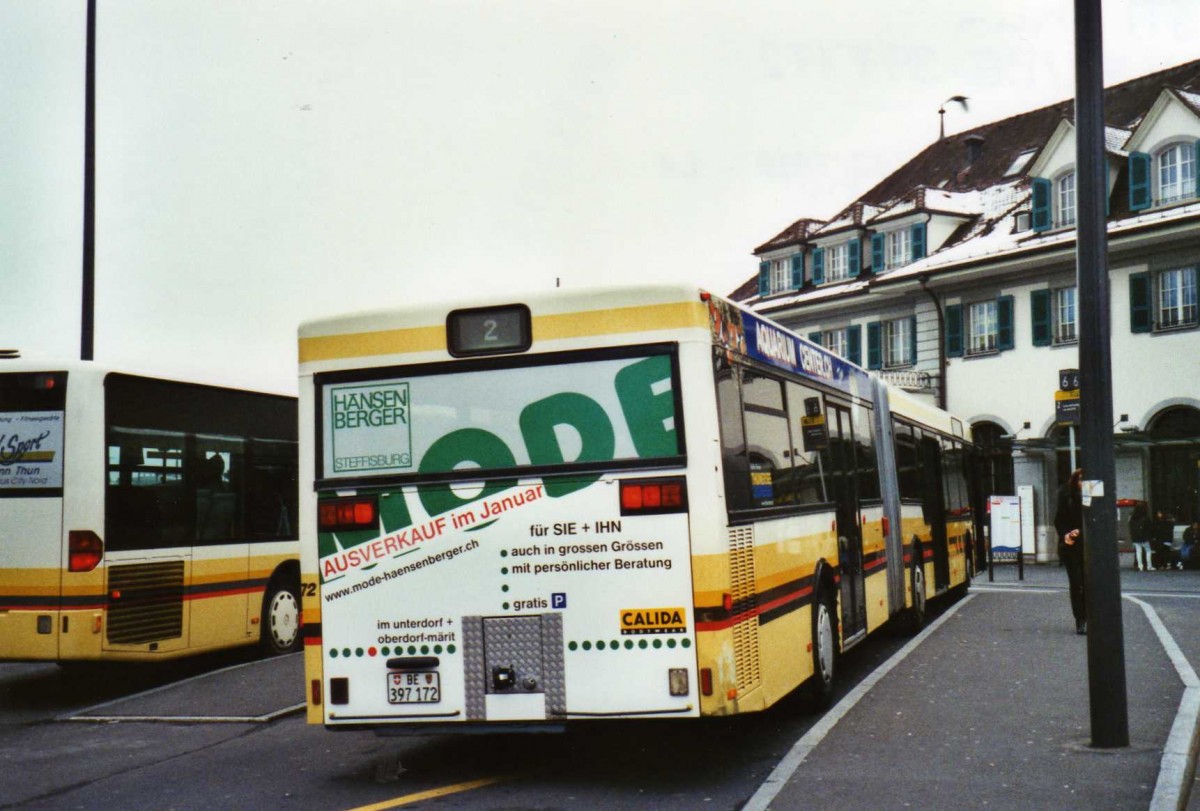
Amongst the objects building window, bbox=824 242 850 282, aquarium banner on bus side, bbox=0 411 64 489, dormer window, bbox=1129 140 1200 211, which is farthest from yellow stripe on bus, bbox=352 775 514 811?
building window, bbox=824 242 850 282

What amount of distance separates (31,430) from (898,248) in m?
34.3

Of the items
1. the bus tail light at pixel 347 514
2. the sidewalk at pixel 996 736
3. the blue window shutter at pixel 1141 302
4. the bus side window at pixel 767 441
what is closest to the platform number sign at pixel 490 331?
the bus tail light at pixel 347 514

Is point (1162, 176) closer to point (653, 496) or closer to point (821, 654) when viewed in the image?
point (821, 654)

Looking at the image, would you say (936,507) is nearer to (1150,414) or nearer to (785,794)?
(785,794)

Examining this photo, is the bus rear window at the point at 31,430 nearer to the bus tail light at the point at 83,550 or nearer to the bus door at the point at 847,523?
the bus tail light at the point at 83,550

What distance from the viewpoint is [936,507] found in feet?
57.8

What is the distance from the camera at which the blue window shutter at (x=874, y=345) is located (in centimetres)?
4150

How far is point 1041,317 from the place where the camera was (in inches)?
1405

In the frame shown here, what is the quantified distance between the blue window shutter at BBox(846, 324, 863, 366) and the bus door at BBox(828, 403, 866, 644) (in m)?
31.0

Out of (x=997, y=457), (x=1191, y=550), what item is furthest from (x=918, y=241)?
(x=1191, y=550)

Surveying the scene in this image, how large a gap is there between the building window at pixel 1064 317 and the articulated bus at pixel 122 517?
2677cm

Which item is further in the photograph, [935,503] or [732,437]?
[935,503]

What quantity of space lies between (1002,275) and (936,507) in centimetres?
2105

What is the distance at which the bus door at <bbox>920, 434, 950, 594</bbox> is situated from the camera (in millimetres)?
16703
